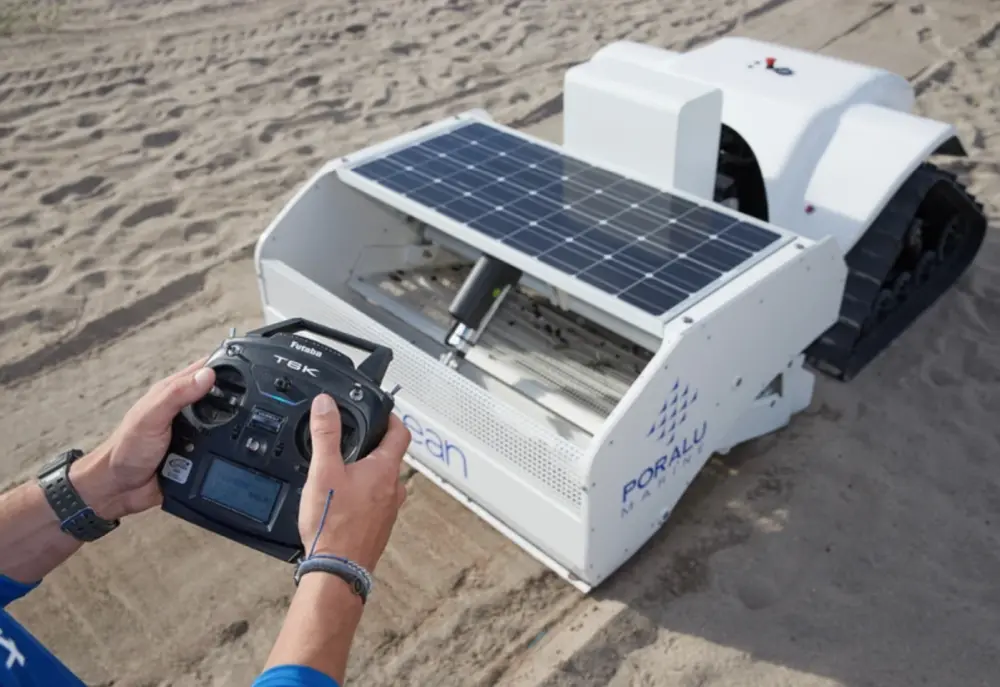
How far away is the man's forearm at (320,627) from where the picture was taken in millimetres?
1452

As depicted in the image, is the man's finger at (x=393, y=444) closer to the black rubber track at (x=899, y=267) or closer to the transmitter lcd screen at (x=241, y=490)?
the transmitter lcd screen at (x=241, y=490)

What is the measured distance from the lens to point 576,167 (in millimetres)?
3506

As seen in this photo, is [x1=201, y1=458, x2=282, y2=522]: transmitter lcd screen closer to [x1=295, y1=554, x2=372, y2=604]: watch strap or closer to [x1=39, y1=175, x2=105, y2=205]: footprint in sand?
[x1=295, y1=554, x2=372, y2=604]: watch strap

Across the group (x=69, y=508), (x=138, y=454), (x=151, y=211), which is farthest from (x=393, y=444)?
(x=151, y=211)

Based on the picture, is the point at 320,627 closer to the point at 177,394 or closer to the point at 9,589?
the point at 177,394

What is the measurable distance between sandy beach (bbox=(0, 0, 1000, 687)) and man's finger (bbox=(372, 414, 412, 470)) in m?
1.29

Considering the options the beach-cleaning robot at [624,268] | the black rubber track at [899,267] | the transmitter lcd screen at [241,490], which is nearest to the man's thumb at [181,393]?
the transmitter lcd screen at [241,490]

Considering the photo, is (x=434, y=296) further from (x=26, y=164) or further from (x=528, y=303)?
(x=26, y=164)

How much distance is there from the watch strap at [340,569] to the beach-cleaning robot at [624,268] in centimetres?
109

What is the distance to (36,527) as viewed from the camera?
1.83 m

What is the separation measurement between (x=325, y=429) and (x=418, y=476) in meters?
1.83

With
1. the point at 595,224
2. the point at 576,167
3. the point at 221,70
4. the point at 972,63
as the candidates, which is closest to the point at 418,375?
the point at 595,224

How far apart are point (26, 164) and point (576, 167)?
3.97m

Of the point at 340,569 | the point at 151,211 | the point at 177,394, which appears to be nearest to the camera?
the point at 340,569
